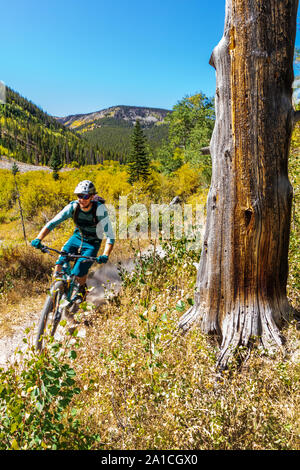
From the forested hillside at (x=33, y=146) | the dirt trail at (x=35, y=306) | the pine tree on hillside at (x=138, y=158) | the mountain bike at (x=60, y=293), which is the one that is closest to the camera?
the mountain bike at (x=60, y=293)

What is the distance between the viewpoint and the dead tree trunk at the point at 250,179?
84.3 inches

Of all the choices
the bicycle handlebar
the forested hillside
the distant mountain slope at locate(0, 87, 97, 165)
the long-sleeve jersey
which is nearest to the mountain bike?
the bicycle handlebar

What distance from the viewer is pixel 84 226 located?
12.2 feet

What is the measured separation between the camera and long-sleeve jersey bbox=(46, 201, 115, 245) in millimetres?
3428

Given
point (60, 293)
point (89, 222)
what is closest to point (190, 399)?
point (60, 293)

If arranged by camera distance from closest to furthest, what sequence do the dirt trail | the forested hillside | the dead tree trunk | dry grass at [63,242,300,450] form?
1. dry grass at [63,242,300,450]
2. the dead tree trunk
3. the dirt trail
4. the forested hillside

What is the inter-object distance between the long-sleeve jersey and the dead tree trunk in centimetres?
148

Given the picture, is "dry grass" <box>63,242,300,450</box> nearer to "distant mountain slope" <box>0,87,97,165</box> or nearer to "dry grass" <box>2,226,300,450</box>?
"dry grass" <box>2,226,300,450</box>

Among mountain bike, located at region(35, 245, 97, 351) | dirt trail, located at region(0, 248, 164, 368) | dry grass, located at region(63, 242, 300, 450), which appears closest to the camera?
dry grass, located at region(63, 242, 300, 450)

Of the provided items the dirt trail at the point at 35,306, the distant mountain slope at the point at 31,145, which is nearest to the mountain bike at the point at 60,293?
the dirt trail at the point at 35,306

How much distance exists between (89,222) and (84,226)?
11cm

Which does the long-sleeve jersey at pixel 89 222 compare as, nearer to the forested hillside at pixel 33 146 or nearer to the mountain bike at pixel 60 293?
the mountain bike at pixel 60 293

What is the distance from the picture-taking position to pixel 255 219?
2.28 meters
